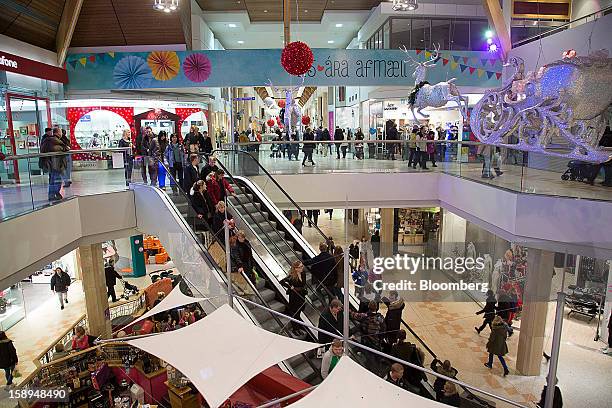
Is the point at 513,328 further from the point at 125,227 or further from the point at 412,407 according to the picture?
the point at 125,227

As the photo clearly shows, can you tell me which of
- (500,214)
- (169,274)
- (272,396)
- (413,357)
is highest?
(500,214)

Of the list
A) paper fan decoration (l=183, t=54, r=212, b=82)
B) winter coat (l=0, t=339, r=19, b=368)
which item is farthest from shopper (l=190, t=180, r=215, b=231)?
paper fan decoration (l=183, t=54, r=212, b=82)

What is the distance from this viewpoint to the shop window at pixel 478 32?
19094 millimetres

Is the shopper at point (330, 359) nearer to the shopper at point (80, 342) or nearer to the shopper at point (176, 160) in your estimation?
the shopper at point (176, 160)

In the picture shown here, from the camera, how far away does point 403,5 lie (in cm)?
959

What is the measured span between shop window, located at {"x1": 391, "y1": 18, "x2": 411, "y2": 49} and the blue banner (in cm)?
279

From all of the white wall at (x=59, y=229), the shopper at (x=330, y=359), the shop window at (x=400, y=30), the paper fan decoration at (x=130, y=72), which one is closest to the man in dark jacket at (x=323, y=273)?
the shopper at (x=330, y=359)

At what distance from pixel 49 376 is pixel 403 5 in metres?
9.93

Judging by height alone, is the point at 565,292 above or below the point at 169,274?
above

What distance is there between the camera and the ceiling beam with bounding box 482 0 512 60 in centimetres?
1409

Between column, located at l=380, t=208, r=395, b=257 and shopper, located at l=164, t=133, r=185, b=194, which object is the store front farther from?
column, located at l=380, t=208, r=395, b=257

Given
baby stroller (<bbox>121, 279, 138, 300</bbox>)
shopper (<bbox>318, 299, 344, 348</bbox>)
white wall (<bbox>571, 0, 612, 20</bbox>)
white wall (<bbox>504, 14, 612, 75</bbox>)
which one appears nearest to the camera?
shopper (<bbox>318, 299, 344, 348</bbox>)

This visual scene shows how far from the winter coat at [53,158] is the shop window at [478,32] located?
16.3 metres

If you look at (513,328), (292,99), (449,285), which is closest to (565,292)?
(513,328)
